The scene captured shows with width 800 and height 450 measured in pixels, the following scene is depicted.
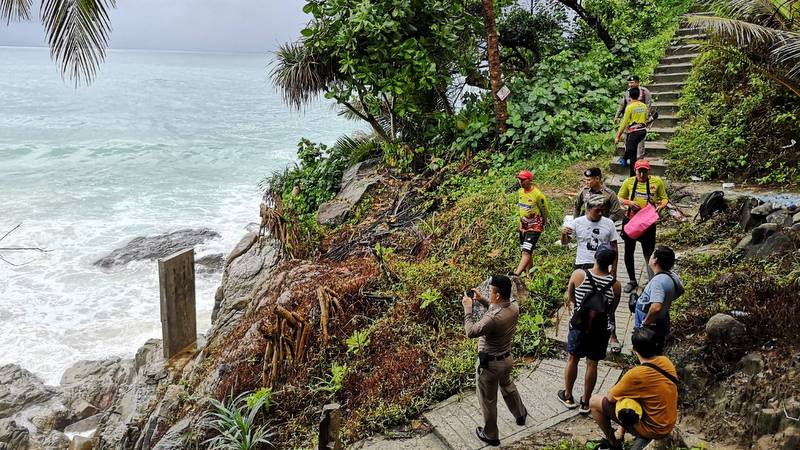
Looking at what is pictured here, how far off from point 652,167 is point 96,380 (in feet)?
37.6

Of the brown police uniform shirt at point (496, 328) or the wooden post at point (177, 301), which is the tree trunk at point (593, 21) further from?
the brown police uniform shirt at point (496, 328)

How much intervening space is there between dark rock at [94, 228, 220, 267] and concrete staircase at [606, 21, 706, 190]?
14245 mm

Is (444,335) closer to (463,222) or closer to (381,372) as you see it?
(381,372)

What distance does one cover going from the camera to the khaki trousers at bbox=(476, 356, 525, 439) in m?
4.55

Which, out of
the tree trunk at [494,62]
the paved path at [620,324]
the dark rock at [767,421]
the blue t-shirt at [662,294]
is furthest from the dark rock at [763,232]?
the tree trunk at [494,62]

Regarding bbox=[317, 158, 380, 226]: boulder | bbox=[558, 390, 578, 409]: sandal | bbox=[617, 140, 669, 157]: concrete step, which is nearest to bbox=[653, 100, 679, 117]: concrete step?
bbox=[617, 140, 669, 157]: concrete step

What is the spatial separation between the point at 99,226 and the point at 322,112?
99.1 feet

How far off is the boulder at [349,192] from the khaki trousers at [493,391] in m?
6.85

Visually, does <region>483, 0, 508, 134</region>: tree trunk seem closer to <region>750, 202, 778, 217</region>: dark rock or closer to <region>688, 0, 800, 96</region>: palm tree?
<region>688, 0, 800, 96</region>: palm tree

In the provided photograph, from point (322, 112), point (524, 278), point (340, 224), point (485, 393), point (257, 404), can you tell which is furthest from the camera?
point (322, 112)

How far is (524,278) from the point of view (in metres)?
7.07

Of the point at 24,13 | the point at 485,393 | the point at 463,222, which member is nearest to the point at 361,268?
the point at 463,222

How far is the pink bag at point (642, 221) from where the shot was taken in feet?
19.3

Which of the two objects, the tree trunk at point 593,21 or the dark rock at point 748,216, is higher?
the tree trunk at point 593,21
